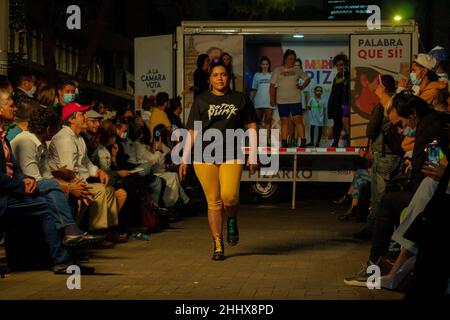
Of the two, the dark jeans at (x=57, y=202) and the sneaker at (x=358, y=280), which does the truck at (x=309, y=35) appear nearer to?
the dark jeans at (x=57, y=202)

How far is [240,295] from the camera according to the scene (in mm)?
7395

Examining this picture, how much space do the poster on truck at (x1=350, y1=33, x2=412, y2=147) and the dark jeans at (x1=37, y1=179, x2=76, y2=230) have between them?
9.26 m

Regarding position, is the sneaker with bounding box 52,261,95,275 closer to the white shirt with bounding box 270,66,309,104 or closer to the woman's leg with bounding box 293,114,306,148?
the woman's leg with bounding box 293,114,306,148

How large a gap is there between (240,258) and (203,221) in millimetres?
4547

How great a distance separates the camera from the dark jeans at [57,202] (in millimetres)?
8625

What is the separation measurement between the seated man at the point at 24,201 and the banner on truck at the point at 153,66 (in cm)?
940

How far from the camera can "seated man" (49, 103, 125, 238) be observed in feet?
32.9

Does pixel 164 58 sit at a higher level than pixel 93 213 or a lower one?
higher

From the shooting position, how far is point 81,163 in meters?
10.5

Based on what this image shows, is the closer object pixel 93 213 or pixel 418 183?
pixel 418 183

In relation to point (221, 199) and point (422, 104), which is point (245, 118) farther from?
point (422, 104)

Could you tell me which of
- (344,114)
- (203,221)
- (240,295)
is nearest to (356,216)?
(203,221)

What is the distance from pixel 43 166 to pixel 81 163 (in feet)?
3.64
